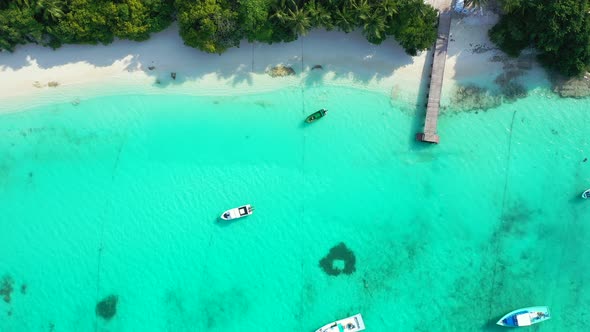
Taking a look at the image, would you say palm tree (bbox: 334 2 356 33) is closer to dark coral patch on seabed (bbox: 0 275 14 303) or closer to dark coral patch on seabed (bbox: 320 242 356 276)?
dark coral patch on seabed (bbox: 320 242 356 276)

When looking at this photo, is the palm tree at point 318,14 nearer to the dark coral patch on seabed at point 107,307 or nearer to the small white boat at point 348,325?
the small white boat at point 348,325

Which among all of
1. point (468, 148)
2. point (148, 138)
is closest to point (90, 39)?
point (148, 138)

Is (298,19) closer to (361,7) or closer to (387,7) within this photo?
(361,7)

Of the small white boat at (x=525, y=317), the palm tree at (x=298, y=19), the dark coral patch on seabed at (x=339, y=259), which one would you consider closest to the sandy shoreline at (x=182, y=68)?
the palm tree at (x=298, y=19)

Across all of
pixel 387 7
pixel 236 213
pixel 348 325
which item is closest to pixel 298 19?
pixel 387 7

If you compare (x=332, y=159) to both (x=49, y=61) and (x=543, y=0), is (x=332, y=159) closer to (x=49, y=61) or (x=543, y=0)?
(x=543, y=0)

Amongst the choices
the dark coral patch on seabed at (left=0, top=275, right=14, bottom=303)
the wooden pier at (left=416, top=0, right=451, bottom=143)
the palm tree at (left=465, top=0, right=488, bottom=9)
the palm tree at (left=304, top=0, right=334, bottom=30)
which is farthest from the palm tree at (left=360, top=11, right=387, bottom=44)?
the dark coral patch on seabed at (left=0, top=275, right=14, bottom=303)
